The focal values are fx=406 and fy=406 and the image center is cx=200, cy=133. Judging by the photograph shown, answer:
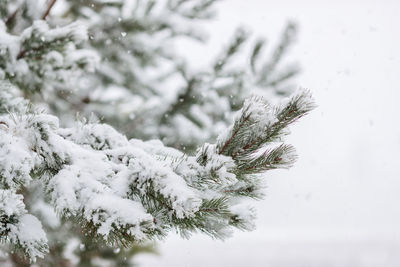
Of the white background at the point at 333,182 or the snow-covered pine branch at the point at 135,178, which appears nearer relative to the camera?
the snow-covered pine branch at the point at 135,178

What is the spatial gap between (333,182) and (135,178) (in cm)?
4352

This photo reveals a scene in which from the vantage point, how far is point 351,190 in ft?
126

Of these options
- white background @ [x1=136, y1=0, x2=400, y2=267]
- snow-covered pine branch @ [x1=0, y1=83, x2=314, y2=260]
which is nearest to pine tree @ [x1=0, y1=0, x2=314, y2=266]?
snow-covered pine branch @ [x1=0, y1=83, x2=314, y2=260]

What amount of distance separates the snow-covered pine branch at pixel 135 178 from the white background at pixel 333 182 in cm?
20

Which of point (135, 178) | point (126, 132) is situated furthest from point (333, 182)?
point (135, 178)

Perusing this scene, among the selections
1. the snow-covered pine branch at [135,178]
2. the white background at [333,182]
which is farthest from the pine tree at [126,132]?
the white background at [333,182]

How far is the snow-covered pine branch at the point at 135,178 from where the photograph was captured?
1021 millimetres

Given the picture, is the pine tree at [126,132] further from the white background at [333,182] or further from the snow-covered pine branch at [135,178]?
the white background at [333,182]

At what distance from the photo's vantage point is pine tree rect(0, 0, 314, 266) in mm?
1058

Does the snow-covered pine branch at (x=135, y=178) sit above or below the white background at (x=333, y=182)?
below

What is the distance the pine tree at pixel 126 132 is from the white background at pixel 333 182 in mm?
231

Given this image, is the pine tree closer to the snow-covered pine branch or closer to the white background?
the snow-covered pine branch

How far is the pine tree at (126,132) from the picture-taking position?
1.06 m

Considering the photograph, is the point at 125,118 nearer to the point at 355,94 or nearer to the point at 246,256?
the point at 246,256
